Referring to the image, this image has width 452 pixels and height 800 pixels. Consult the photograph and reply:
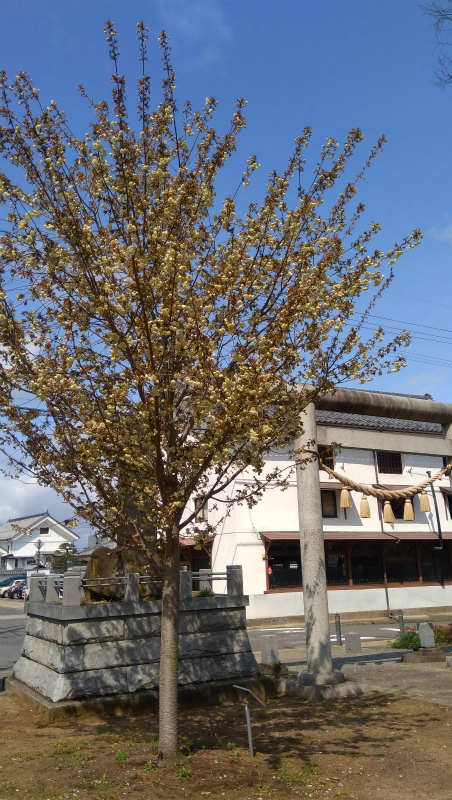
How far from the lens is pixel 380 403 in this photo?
12250 mm

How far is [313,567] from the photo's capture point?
10742 mm

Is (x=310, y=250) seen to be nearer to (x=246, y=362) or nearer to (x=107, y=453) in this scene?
(x=246, y=362)

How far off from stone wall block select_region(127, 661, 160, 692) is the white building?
1635 centimetres

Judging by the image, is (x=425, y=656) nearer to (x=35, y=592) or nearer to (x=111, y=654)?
(x=111, y=654)

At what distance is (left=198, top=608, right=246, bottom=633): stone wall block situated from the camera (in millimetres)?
11133

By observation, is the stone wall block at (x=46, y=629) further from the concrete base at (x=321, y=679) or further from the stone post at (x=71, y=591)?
the concrete base at (x=321, y=679)

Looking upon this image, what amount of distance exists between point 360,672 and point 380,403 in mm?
5932

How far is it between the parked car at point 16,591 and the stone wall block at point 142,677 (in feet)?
131

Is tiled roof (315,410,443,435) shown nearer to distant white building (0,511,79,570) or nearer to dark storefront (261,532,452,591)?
dark storefront (261,532,452,591)

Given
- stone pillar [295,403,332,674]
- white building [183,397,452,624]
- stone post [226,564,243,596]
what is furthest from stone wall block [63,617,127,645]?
white building [183,397,452,624]

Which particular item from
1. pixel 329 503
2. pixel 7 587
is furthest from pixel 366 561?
pixel 7 587

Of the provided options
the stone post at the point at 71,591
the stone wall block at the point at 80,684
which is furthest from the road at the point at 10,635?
the stone post at the point at 71,591

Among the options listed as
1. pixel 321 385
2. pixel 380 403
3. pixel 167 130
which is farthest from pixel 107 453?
pixel 380 403

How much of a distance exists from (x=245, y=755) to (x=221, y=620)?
4.37 metres
